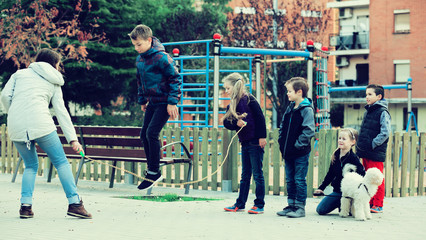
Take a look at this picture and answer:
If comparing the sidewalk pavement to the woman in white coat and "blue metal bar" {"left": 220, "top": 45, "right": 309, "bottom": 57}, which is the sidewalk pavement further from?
"blue metal bar" {"left": 220, "top": 45, "right": 309, "bottom": 57}

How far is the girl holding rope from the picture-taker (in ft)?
29.4

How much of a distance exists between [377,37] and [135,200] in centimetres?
4382

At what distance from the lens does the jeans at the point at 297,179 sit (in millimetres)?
8797

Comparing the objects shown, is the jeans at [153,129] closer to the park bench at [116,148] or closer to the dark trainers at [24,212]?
the dark trainers at [24,212]

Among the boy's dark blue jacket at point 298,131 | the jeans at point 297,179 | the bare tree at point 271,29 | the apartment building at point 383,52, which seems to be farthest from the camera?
the apartment building at point 383,52

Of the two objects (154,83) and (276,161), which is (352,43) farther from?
(154,83)

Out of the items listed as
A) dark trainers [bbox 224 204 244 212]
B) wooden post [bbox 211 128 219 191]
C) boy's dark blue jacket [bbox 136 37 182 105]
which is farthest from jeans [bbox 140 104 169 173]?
wooden post [bbox 211 128 219 191]

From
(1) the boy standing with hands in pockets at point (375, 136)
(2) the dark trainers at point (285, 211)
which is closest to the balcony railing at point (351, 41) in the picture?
(1) the boy standing with hands in pockets at point (375, 136)

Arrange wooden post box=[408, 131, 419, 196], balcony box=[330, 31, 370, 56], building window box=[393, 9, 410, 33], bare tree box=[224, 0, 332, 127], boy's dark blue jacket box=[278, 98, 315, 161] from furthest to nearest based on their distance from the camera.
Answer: balcony box=[330, 31, 370, 56] → building window box=[393, 9, 410, 33] → bare tree box=[224, 0, 332, 127] → wooden post box=[408, 131, 419, 196] → boy's dark blue jacket box=[278, 98, 315, 161]

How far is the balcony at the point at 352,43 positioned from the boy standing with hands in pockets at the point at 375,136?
43468mm

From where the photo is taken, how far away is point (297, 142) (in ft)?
28.6

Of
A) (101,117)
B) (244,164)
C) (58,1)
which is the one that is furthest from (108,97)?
(244,164)

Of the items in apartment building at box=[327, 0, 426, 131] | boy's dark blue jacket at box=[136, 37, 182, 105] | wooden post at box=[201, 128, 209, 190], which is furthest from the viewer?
apartment building at box=[327, 0, 426, 131]

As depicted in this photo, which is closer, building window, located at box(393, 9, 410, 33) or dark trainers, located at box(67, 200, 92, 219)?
dark trainers, located at box(67, 200, 92, 219)
